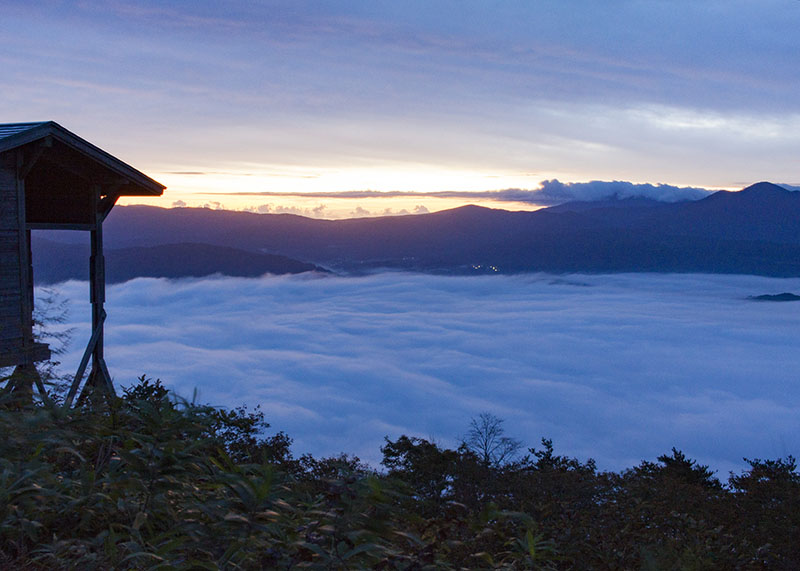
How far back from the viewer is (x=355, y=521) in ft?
9.14

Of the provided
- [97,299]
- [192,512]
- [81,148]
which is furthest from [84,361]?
[192,512]

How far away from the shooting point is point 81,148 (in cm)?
1105

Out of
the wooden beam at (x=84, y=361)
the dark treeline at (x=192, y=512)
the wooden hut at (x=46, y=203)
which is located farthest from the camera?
the wooden beam at (x=84, y=361)

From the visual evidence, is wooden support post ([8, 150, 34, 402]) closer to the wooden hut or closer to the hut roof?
the wooden hut

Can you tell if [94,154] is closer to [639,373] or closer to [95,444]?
[95,444]

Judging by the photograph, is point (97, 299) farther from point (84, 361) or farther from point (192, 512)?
point (192, 512)

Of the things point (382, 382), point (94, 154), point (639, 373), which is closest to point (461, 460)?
point (94, 154)

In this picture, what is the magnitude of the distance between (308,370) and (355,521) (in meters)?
184

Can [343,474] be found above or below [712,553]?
above

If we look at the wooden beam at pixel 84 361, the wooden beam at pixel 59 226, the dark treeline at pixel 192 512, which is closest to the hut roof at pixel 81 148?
the wooden beam at pixel 59 226

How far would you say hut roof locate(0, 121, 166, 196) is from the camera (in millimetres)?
9844

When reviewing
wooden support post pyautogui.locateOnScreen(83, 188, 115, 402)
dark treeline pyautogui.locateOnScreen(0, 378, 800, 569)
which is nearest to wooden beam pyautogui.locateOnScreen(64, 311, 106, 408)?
wooden support post pyautogui.locateOnScreen(83, 188, 115, 402)

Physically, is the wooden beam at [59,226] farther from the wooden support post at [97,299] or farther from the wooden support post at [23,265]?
the wooden support post at [23,265]

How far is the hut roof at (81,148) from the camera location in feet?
32.3
